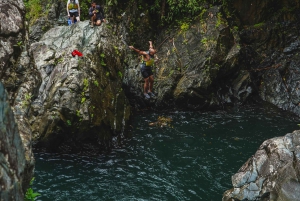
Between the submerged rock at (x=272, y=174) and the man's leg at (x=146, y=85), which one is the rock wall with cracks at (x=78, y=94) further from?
the submerged rock at (x=272, y=174)

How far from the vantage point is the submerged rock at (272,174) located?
816 centimetres

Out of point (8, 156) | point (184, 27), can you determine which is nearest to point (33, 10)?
point (184, 27)

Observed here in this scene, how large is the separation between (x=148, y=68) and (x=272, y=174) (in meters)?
9.87

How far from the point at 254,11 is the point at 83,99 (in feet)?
46.5

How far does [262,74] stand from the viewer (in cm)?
2008

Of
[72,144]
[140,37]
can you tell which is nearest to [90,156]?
[72,144]

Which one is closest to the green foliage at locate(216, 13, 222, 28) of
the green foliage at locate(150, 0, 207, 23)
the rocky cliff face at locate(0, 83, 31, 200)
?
the green foliage at locate(150, 0, 207, 23)

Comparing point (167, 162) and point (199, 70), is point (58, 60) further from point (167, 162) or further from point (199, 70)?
point (199, 70)

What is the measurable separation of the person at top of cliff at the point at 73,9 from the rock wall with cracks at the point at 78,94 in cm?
230

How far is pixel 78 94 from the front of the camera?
43.0 ft

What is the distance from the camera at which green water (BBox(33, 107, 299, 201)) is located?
35.9 feet

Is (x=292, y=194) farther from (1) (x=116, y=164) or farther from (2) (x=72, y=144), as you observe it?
(2) (x=72, y=144)

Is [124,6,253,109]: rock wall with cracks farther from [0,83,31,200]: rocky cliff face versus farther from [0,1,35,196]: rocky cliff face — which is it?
[0,83,31,200]: rocky cliff face

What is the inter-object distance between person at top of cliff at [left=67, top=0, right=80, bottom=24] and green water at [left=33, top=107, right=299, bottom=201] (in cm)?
689
